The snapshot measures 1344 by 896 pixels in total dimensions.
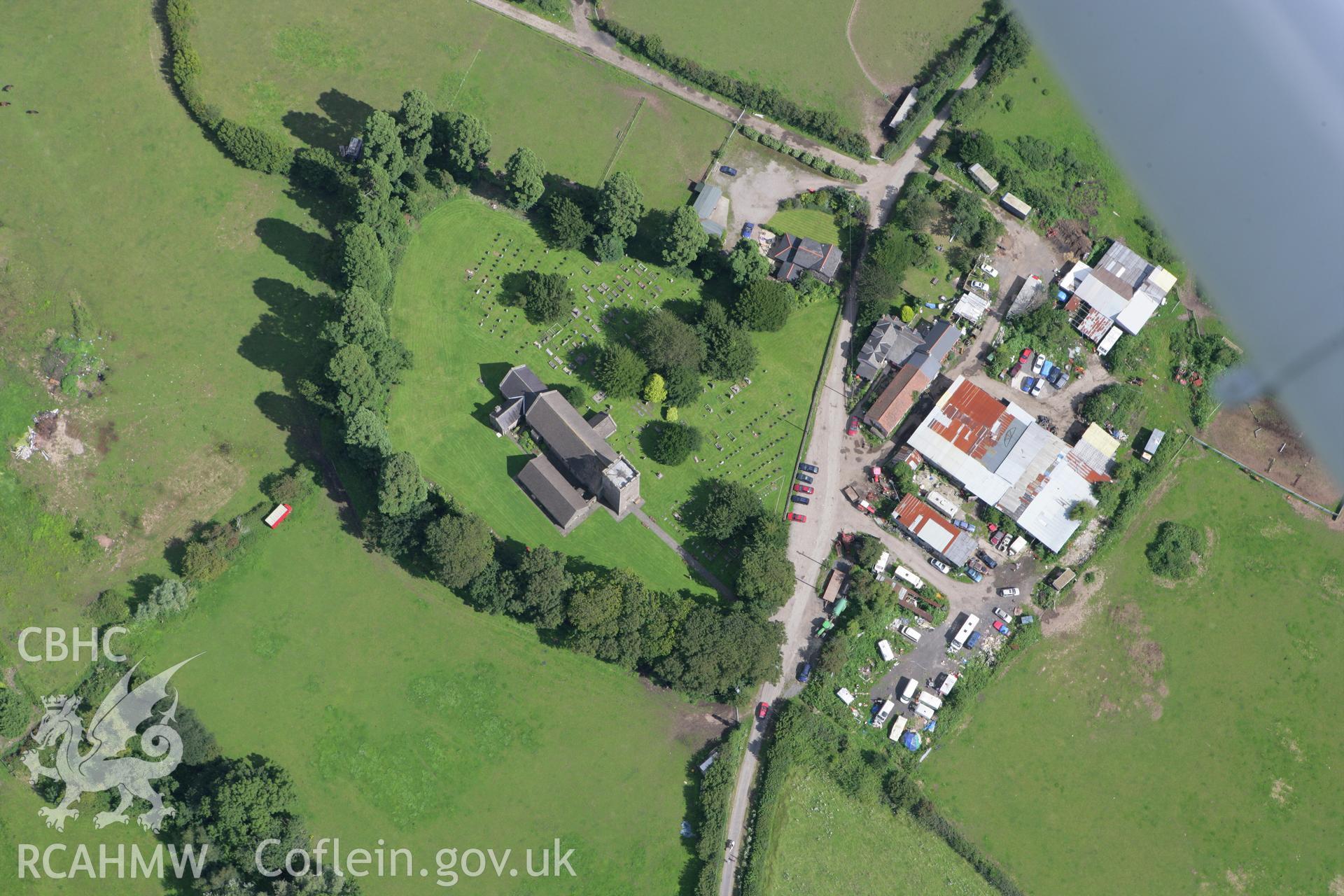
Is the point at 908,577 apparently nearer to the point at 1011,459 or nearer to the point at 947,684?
the point at 947,684

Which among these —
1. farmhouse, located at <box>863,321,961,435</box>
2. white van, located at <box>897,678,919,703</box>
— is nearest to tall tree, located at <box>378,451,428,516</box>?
farmhouse, located at <box>863,321,961,435</box>

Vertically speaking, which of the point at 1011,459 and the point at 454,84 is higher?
the point at 454,84

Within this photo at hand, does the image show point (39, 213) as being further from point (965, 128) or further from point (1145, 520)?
point (1145, 520)

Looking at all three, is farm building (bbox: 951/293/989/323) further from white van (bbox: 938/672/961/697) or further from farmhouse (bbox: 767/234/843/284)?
white van (bbox: 938/672/961/697)

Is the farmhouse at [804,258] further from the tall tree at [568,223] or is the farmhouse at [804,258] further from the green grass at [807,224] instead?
the tall tree at [568,223]

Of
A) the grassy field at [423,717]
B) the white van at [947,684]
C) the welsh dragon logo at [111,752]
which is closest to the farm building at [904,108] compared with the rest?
the white van at [947,684]

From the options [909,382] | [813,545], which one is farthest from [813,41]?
[813,545]

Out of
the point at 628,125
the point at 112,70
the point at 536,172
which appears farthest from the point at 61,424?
the point at 628,125
